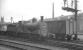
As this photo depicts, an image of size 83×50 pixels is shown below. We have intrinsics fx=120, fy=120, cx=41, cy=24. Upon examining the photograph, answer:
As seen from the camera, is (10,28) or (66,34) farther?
(10,28)

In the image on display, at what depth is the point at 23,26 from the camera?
19.3m

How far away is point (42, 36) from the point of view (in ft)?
52.5

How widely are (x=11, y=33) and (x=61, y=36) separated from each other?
10166 mm

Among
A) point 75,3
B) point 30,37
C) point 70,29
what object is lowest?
point 30,37

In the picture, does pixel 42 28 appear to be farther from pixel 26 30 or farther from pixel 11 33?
pixel 11 33

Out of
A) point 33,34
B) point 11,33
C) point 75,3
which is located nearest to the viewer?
point 33,34

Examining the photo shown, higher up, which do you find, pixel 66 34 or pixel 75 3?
pixel 75 3

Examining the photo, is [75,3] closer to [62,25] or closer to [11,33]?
[62,25]

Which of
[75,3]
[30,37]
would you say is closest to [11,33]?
[30,37]

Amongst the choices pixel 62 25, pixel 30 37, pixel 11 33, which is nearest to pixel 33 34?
pixel 30 37

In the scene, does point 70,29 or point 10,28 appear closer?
point 70,29

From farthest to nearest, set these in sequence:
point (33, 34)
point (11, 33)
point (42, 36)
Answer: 1. point (11, 33)
2. point (33, 34)
3. point (42, 36)

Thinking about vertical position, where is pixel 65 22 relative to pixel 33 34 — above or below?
above

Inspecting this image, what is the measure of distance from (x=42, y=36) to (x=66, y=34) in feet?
12.1
